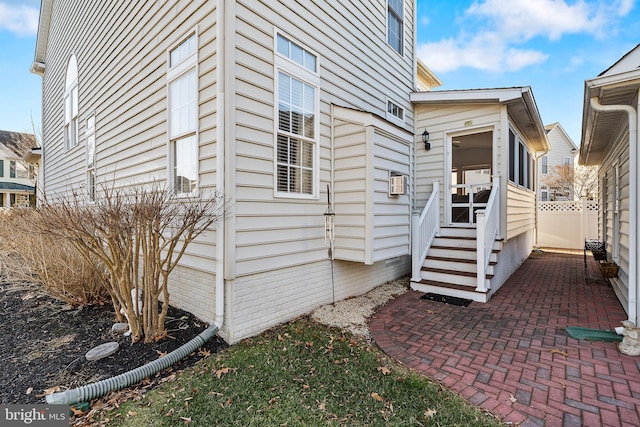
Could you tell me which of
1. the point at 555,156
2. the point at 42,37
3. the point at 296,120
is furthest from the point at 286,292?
the point at 555,156

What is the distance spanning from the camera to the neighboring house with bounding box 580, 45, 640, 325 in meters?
3.63

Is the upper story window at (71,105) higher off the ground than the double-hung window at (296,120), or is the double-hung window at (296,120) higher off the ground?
the upper story window at (71,105)

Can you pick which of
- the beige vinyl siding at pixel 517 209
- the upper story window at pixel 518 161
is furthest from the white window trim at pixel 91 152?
the upper story window at pixel 518 161

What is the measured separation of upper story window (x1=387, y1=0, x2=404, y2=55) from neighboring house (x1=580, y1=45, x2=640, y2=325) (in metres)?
4.20

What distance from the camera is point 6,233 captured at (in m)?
4.99

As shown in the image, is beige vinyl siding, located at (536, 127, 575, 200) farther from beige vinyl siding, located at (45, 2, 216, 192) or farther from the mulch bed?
the mulch bed

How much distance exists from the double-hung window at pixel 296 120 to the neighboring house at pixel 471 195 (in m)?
2.69

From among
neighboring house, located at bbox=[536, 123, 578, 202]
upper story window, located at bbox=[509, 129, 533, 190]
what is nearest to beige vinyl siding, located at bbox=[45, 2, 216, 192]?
upper story window, located at bbox=[509, 129, 533, 190]

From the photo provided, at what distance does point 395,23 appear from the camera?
729 cm

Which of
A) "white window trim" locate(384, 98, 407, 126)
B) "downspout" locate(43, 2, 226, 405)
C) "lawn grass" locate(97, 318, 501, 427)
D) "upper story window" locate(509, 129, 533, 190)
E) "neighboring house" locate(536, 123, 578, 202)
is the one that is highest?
"neighboring house" locate(536, 123, 578, 202)

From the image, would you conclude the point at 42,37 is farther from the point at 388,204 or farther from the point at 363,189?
the point at 388,204

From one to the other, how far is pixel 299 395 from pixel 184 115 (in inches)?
151

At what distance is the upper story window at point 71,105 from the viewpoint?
27.6 feet

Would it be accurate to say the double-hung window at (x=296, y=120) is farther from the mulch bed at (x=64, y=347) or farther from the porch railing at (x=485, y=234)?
the porch railing at (x=485, y=234)
